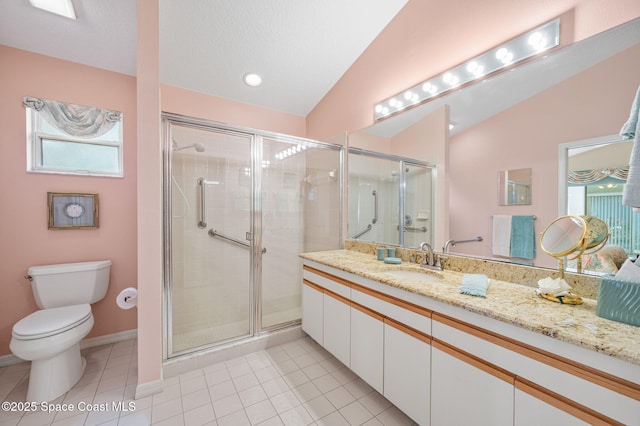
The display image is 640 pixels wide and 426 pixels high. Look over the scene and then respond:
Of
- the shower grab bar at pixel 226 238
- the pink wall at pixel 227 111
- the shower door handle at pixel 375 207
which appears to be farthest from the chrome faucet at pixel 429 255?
the pink wall at pixel 227 111

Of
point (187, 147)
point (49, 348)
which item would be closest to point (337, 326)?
point (49, 348)

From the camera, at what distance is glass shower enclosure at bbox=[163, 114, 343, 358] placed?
2057 mm

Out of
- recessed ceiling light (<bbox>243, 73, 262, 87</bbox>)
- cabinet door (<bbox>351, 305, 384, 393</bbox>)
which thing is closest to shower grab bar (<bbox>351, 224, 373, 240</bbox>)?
cabinet door (<bbox>351, 305, 384, 393</bbox>)

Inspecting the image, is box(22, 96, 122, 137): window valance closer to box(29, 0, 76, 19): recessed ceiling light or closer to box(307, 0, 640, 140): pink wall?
box(29, 0, 76, 19): recessed ceiling light

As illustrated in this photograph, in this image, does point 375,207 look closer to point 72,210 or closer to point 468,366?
point 468,366

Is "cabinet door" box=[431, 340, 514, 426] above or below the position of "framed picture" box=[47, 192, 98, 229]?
below

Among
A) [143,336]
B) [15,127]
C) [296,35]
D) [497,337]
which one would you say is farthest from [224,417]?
[296,35]

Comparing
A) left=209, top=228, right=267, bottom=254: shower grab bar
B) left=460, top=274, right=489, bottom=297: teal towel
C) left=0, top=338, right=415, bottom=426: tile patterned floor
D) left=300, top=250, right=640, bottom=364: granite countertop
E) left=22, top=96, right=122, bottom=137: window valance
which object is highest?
left=22, top=96, right=122, bottom=137: window valance

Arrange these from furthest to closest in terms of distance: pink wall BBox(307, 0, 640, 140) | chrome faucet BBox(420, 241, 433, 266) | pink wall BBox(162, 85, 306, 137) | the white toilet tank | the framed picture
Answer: pink wall BBox(162, 85, 306, 137) < the framed picture < the white toilet tank < chrome faucet BBox(420, 241, 433, 266) < pink wall BBox(307, 0, 640, 140)

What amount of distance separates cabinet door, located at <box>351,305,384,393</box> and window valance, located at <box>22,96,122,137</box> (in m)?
2.62

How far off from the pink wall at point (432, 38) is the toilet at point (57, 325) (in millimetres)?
2594

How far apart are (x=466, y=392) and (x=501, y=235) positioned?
85 centimetres

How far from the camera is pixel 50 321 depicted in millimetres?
1625

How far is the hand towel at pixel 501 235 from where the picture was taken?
1.39 metres
